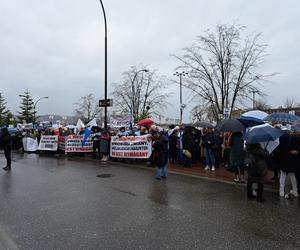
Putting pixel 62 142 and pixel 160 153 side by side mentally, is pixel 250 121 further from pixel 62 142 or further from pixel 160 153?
pixel 62 142

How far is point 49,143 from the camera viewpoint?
19.1m

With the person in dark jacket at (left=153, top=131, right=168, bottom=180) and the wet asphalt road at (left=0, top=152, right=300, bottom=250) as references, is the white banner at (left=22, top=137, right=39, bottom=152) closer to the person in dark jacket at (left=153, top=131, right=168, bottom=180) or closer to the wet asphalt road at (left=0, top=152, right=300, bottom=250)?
the wet asphalt road at (left=0, top=152, right=300, bottom=250)

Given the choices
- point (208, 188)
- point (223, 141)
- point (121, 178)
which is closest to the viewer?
point (208, 188)

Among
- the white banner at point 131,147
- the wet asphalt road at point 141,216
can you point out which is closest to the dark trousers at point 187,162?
the white banner at point 131,147

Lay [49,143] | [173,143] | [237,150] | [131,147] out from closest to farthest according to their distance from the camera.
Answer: [237,150]
[173,143]
[131,147]
[49,143]

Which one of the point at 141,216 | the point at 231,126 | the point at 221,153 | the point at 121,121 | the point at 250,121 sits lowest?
the point at 141,216

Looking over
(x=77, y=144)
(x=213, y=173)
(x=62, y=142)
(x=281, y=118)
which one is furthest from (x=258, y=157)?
(x=62, y=142)

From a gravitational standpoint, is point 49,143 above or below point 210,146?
below

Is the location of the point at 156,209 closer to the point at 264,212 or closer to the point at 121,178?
the point at 264,212

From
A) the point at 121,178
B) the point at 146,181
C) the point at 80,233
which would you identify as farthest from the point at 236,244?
the point at 121,178

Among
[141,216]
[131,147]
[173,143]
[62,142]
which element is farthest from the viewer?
[62,142]

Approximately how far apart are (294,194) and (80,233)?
5.40 meters

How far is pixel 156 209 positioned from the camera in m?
6.29

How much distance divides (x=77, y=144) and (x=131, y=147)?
4.68m
